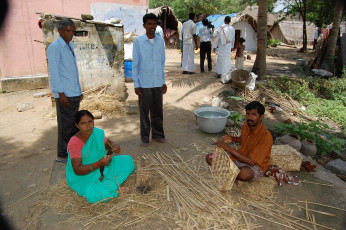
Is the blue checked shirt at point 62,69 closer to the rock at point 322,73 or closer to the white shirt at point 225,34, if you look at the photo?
the white shirt at point 225,34

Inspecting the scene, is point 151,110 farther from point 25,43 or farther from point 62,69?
point 25,43

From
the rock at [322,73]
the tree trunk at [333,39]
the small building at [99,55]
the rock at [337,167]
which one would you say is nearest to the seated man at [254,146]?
the rock at [337,167]

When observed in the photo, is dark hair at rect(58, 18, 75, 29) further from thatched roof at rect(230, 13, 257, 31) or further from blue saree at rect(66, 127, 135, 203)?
thatched roof at rect(230, 13, 257, 31)

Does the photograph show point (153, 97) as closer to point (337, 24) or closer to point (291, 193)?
point (291, 193)

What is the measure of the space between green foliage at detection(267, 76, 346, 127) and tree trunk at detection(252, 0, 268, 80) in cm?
47

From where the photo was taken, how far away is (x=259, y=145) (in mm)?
2799

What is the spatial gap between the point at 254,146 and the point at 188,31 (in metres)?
6.54

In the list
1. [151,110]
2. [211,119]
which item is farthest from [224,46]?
[151,110]

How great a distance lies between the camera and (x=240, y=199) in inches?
104

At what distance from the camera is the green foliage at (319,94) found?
260 inches

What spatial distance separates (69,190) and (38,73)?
6907mm

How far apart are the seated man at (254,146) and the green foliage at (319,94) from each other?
451 centimetres

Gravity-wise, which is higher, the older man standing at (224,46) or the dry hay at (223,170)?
the older man standing at (224,46)

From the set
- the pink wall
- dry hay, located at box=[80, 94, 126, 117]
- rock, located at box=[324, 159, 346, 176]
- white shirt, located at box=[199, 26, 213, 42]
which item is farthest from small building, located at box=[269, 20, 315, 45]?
rock, located at box=[324, 159, 346, 176]
